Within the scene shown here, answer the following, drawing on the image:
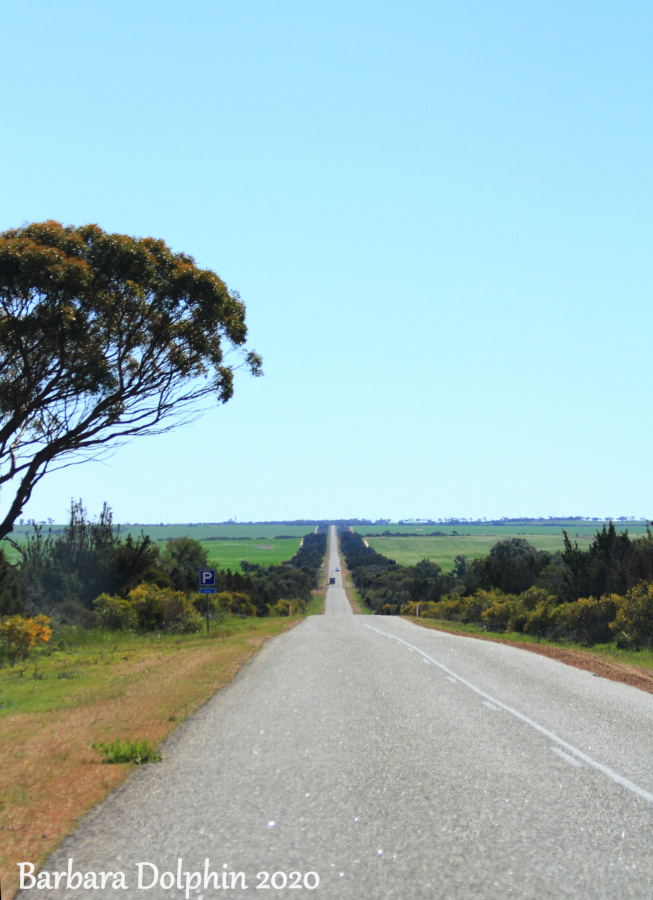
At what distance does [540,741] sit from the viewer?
8766 mm

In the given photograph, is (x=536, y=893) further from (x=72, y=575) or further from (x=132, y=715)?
(x=72, y=575)

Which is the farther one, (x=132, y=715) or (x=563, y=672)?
(x=563, y=672)

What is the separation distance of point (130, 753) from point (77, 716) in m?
3.89

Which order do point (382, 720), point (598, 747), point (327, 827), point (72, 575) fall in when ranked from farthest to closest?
1. point (72, 575)
2. point (382, 720)
3. point (598, 747)
4. point (327, 827)

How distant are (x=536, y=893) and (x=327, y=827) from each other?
70.9 inches

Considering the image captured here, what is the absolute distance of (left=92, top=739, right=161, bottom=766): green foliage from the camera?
8383mm

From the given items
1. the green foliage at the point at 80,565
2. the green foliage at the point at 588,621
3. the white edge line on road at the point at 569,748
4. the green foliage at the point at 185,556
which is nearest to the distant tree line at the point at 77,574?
the green foliage at the point at 80,565

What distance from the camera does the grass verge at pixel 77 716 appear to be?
6.30m

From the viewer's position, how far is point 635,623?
83.1 feet

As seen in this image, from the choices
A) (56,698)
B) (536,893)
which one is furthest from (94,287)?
(536,893)

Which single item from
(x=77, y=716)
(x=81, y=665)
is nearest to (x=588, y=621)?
(x=81, y=665)

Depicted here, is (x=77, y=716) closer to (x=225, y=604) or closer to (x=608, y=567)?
(x=225, y=604)

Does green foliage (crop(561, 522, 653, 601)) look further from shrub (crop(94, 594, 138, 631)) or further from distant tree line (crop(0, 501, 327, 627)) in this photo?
shrub (crop(94, 594, 138, 631))

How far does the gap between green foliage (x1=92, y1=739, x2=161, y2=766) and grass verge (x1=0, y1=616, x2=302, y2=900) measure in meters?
0.11
